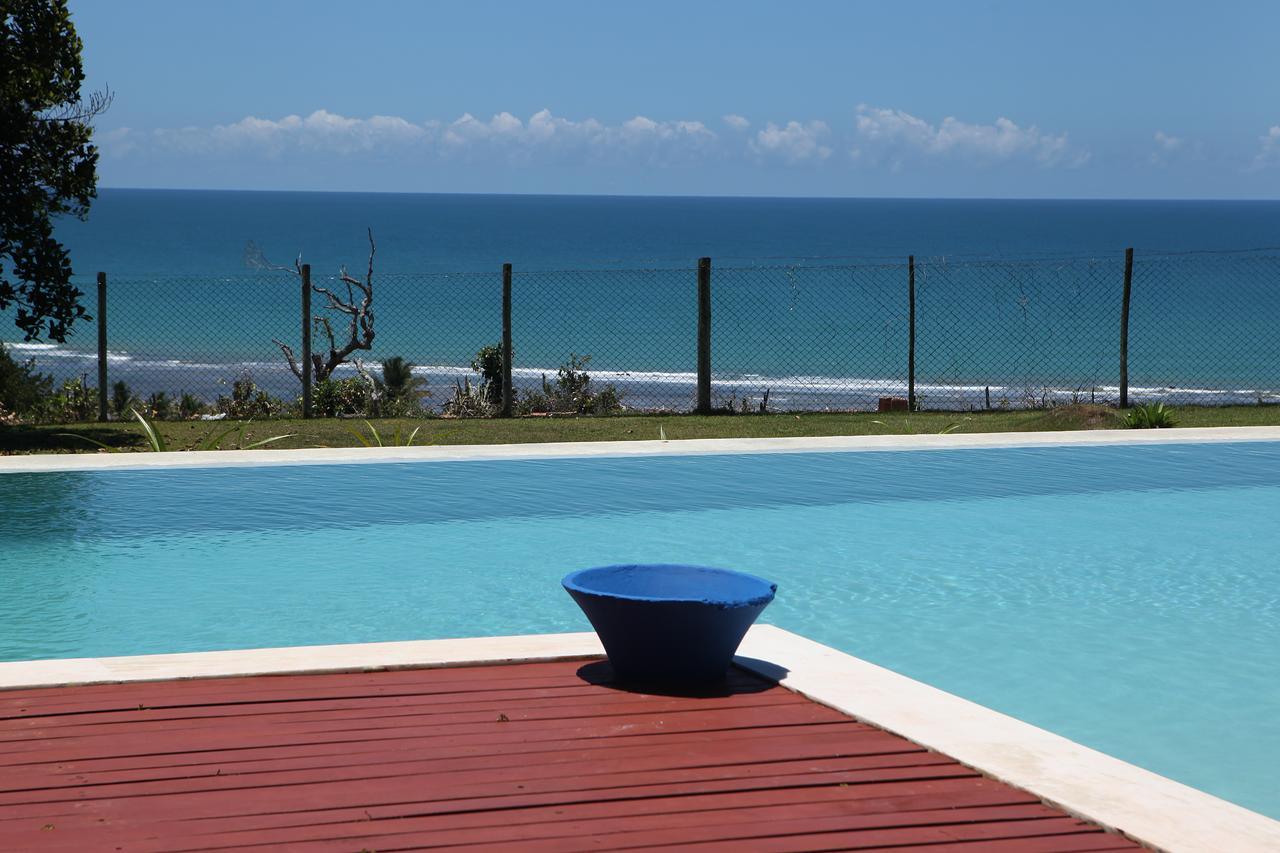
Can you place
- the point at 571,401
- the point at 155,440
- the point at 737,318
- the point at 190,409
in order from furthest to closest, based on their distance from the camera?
the point at 737,318
the point at 190,409
the point at 571,401
the point at 155,440

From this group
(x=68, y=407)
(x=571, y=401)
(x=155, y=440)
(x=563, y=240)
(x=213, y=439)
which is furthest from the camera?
(x=563, y=240)

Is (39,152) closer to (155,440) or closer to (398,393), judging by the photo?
(155,440)

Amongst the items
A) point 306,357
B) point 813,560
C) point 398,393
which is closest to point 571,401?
point 398,393

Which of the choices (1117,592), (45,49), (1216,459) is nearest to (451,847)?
(1117,592)

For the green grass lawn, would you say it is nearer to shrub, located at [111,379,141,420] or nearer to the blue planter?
shrub, located at [111,379,141,420]

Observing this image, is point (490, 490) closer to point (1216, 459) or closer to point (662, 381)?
point (1216, 459)

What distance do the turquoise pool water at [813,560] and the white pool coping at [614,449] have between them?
0.11 metres

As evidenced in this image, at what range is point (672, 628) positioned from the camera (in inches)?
176

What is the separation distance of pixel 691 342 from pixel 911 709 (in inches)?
1579

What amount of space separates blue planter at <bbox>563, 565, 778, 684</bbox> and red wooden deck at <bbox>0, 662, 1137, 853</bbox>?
0.33 feet

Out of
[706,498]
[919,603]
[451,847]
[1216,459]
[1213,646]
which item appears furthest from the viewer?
[1216,459]

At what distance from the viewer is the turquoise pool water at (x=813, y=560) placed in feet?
20.1

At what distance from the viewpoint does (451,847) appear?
326 cm

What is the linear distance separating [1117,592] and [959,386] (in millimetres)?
21265
